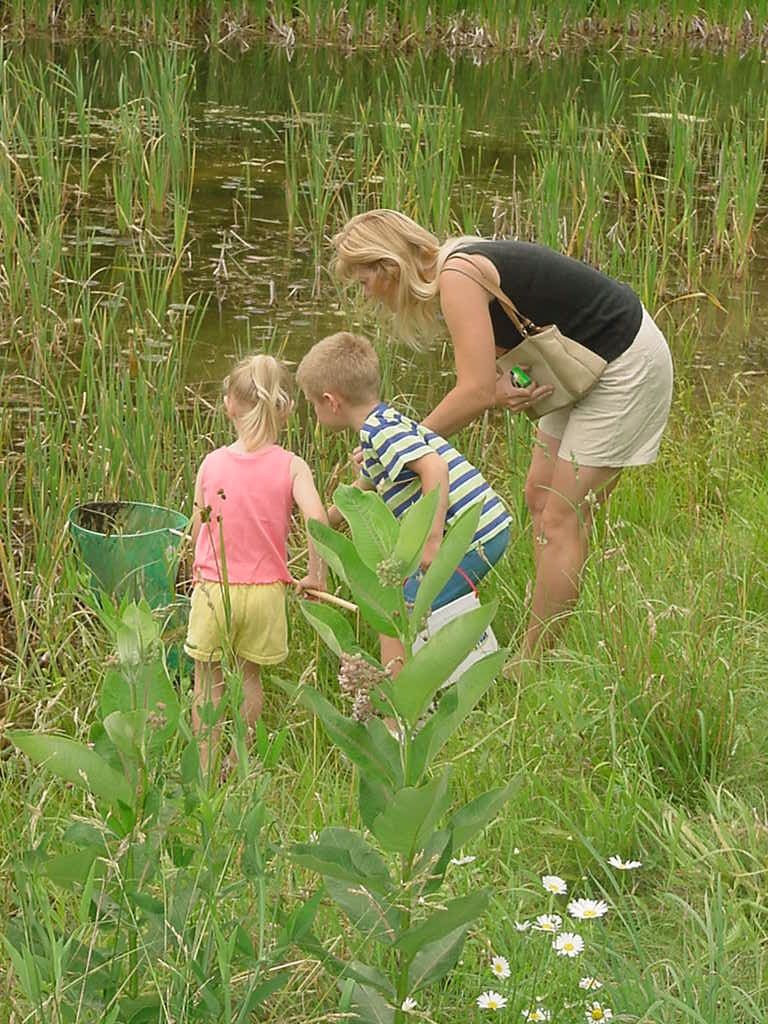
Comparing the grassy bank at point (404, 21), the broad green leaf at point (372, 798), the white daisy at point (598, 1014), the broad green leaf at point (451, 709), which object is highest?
the broad green leaf at point (451, 709)

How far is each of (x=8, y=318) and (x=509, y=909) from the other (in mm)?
3691

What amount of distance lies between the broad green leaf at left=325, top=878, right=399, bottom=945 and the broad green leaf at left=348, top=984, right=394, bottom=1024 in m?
0.09

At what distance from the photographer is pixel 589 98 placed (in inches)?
408

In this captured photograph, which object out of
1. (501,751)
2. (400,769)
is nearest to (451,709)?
(400,769)

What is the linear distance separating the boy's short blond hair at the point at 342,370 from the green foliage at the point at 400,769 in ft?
5.06

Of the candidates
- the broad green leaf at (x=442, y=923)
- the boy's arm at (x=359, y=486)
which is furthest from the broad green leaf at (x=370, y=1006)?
the boy's arm at (x=359, y=486)

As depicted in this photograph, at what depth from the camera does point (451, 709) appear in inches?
62.4

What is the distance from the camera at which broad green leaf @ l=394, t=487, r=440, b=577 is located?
1510 millimetres

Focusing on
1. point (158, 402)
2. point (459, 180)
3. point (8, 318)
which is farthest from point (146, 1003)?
point (459, 180)

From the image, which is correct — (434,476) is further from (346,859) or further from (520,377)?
(346,859)

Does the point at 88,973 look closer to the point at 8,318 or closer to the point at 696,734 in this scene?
the point at 696,734

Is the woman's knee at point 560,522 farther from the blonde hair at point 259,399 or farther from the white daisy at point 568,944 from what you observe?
the white daisy at point 568,944

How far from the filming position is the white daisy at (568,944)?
1.88 m

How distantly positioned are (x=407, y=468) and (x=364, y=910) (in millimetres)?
1511
